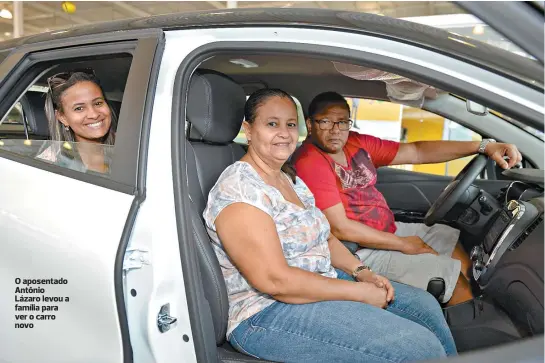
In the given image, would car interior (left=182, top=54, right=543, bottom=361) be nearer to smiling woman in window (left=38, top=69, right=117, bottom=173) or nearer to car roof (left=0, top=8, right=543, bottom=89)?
car roof (left=0, top=8, right=543, bottom=89)

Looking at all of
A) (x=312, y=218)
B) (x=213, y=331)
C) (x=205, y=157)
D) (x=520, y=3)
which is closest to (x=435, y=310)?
(x=312, y=218)

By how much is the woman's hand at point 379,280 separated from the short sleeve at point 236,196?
492 mm

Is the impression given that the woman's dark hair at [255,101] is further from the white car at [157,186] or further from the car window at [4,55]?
the car window at [4,55]

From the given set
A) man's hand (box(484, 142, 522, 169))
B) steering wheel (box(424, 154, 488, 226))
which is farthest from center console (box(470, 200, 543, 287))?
man's hand (box(484, 142, 522, 169))

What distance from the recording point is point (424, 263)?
203cm

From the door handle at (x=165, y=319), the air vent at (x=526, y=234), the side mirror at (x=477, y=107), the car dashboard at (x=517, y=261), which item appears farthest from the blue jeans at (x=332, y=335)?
the side mirror at (x=477, y=107)

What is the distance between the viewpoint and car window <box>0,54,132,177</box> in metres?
1.42

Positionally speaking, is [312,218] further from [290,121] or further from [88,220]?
[88,220]

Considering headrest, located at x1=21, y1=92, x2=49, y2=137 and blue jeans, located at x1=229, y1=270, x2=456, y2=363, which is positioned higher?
headrest, located at x1=21, y1=92, x2=49, y2=137

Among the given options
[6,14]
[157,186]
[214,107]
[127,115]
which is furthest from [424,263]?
[6,14]

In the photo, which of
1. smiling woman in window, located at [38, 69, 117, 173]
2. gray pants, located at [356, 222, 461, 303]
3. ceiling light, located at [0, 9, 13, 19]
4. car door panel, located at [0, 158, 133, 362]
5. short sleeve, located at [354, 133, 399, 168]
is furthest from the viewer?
ceiling light, located at [0, 9, 13, 19]

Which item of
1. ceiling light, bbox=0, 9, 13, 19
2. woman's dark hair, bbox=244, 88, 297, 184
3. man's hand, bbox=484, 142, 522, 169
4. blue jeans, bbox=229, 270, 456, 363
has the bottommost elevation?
blue jeans, bbox=229, 270, 456, 363

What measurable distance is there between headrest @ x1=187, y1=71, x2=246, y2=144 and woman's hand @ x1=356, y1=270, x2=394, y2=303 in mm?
723

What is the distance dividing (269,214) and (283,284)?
0.70 feet
